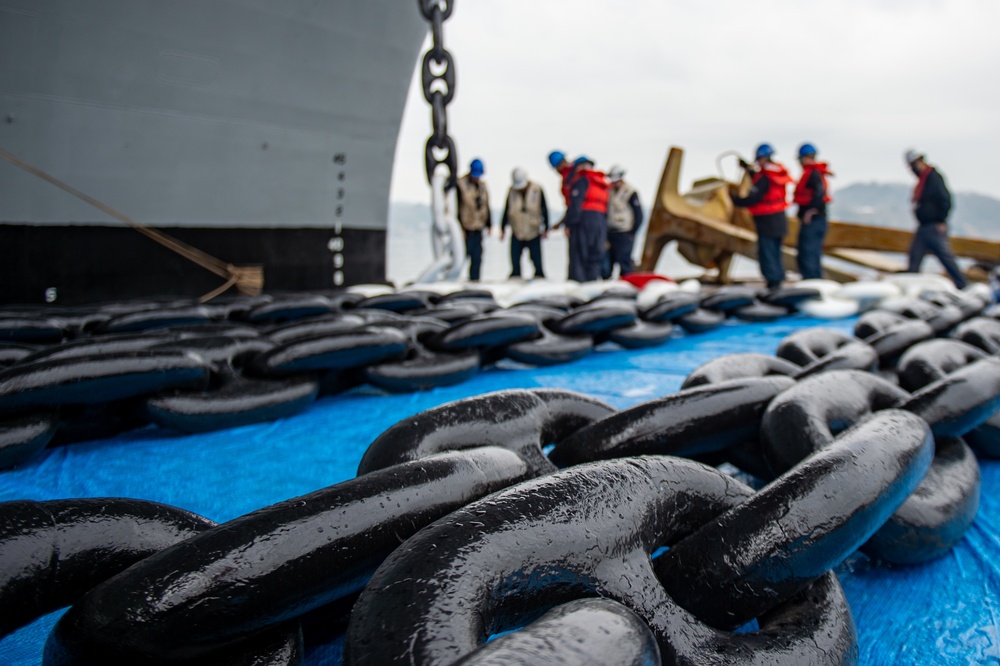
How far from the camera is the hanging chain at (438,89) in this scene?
147 inches

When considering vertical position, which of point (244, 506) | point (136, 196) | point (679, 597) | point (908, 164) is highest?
point (908, 164)

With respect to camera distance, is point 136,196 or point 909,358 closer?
point 909,358

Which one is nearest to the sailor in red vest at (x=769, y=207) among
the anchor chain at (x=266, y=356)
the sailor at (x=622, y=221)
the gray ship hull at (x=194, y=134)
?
the sailor at (x=622, y=221)

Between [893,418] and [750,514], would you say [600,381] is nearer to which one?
[893,418]

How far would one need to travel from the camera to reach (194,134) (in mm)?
4625

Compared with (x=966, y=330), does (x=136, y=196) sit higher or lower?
higher

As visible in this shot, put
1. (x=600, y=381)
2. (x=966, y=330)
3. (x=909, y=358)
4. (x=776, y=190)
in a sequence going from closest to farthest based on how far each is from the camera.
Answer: (x=909, y=358) → (x=966, y=330) → (x=600, y=381) → (x=776, y=190)

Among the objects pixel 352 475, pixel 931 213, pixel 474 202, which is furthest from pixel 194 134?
pixel 931 213

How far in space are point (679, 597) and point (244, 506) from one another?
83 centimetres

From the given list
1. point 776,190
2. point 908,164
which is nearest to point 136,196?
point 776,190

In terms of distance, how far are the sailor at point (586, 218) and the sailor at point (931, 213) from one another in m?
3.39

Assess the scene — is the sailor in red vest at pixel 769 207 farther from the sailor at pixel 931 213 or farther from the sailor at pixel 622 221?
the sailor at pixel 622 221

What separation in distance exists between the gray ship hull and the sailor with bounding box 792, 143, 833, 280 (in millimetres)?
4151

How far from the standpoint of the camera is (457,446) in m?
0.83
